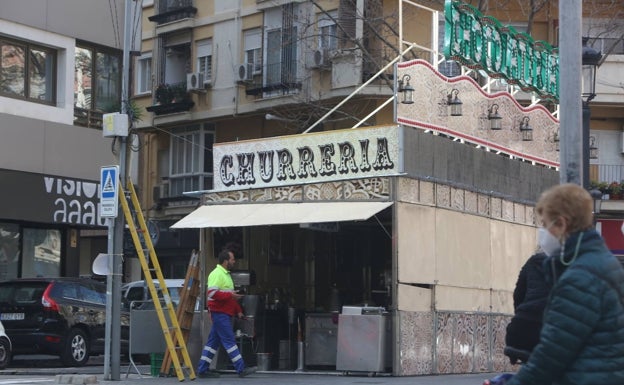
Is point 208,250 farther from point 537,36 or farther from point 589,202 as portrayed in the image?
point 537,36

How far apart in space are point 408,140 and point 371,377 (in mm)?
3288

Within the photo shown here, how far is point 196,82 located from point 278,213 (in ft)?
72.8

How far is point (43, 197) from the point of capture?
2578 centimetres

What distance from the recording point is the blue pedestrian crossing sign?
15.8 metres

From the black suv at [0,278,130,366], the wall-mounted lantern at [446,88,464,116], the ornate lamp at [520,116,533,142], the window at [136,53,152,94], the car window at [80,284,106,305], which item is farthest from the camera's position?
the window at [136,53,152,94]

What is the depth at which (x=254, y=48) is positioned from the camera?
124 ft

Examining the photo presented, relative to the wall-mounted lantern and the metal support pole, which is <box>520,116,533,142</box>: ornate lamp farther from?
the wall-mounted lantern

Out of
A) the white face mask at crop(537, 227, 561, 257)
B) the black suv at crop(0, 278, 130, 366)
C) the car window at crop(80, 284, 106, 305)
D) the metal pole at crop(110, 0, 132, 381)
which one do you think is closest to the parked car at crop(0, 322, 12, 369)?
the black suv at crop(0, 278, 130, 366)

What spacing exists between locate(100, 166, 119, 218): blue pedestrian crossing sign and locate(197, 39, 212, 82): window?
23552mm

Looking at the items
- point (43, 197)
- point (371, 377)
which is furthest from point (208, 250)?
point (43, 197)

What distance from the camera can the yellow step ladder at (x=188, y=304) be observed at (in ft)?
54.7

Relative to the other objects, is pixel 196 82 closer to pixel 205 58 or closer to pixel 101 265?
pixel 205 58

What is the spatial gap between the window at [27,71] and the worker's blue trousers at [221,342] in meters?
11.3

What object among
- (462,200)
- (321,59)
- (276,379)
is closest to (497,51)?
(462,200)
